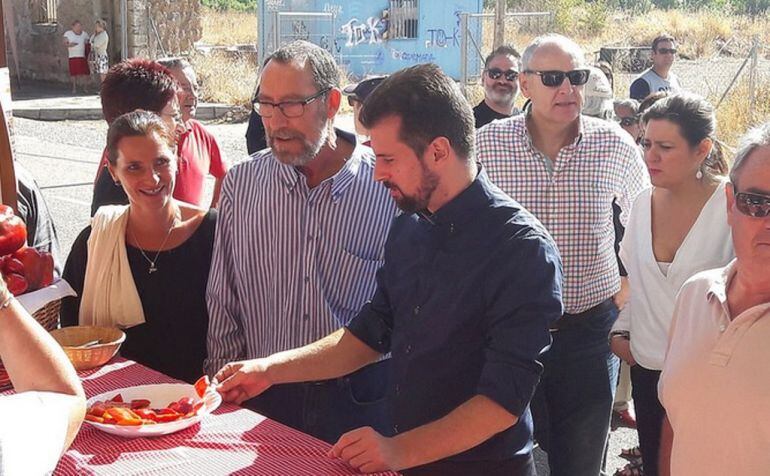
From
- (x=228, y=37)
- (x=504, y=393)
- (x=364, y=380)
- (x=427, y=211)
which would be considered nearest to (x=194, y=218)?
(x=364, y=380)

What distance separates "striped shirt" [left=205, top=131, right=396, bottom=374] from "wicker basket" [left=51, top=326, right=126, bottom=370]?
1.22ft

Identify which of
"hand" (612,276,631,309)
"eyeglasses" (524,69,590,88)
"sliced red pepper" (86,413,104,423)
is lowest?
"hand" (612,276,631,309)

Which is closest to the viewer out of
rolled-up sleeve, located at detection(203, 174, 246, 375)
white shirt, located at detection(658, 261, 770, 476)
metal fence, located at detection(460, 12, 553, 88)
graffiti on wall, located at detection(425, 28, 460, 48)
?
white shirt, located at detection(658, 261, 770, 476)

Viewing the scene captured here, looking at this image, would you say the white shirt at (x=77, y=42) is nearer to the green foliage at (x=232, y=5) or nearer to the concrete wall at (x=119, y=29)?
the concrete wall at (x=119, y=29)

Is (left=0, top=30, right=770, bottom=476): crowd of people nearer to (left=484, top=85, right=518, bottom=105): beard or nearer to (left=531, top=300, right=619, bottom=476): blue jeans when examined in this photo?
(left=531, top=300, right=619, bottom=476): blue jeans

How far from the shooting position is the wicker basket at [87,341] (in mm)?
3061

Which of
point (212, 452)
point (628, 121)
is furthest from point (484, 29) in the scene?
point (212, 452)

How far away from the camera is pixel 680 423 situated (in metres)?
2.41

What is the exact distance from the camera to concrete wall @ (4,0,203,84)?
70.3 ft

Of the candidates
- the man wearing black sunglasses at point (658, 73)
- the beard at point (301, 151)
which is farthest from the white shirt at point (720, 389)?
the man wearing black sunglasses at point (658, 73)

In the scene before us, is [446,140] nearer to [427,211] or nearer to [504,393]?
[427,211]

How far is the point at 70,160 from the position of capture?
13492 mm

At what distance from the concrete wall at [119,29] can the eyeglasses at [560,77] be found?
1846 centimetres

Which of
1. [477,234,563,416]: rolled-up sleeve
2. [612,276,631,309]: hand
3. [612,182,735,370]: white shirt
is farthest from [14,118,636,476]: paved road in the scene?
[477,234,563,416]: rolled-up sleeve
